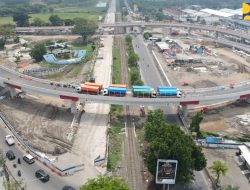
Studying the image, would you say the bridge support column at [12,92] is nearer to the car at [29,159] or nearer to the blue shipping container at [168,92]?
the car at [29,159]

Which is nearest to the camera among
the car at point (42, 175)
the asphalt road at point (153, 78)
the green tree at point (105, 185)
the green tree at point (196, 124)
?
the green tree at point (105, 185)

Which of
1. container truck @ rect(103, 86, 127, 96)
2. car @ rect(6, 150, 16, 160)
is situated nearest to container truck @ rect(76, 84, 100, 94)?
container truck @ rect(103, 86, 127, 96)

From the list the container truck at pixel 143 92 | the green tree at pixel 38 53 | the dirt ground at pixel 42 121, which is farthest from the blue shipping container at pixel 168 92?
the green tree at pixel 38 53

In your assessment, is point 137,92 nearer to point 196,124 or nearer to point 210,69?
point 196,124

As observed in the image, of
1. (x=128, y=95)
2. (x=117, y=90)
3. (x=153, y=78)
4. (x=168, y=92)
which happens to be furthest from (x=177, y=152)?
(x=153, y=78)

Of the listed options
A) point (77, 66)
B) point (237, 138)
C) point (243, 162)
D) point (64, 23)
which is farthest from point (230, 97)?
point (64, 23)

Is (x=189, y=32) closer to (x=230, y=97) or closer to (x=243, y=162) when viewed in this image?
(x=230, y=97)
